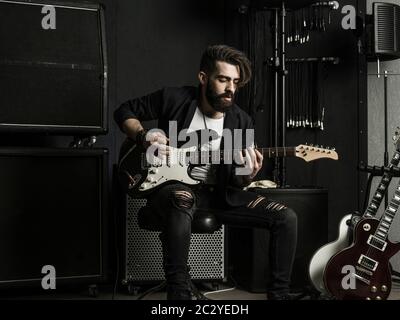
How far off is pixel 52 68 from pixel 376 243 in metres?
1.65

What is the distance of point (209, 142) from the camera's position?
2502 mm

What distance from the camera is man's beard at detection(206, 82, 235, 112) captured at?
8.19 feet

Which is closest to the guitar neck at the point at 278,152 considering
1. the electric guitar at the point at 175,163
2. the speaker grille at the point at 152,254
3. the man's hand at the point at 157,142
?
the electric guitar at the point at 175,163

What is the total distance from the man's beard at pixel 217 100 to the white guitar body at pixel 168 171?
29 cm

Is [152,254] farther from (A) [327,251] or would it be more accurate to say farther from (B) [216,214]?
(A) [327,251]

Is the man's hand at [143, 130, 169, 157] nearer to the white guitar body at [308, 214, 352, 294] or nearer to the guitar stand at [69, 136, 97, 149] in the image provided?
the guitar stand at [69, 136, 97, 149]

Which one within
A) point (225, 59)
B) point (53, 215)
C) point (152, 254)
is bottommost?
point (152, 254)

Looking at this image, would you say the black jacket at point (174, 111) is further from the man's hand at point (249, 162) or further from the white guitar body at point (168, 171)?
the white guitar body at point (168, 171)

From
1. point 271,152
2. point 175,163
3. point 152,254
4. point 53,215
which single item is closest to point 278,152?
point 271,152

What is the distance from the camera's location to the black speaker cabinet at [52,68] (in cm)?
254

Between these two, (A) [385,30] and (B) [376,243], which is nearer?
(B) [376,243]

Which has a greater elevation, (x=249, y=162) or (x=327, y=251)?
(x=249, y=162)
